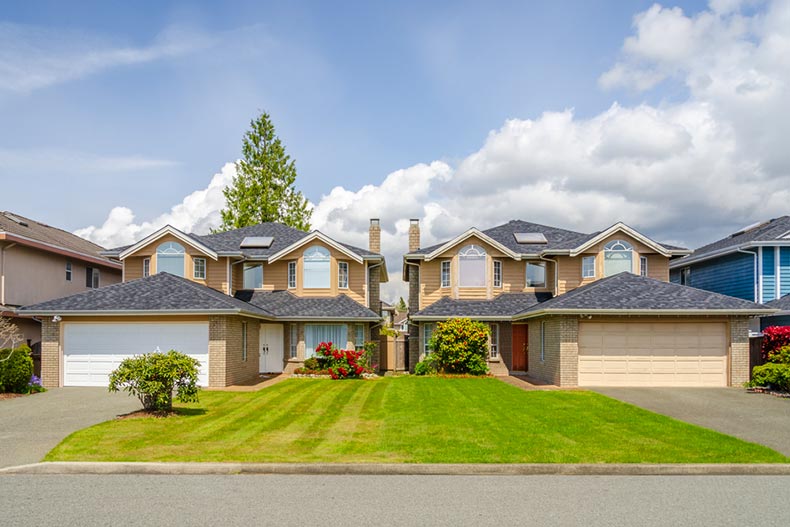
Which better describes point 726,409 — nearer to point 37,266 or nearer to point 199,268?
point 199,268

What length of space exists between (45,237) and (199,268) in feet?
23.6

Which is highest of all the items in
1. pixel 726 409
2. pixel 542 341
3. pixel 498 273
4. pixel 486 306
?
pixel 498 273

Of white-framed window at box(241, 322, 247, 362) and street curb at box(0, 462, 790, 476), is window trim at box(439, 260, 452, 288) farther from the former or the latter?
street curb at box(0, 462, 790, 476)

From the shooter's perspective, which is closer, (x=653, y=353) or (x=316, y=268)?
(x=653, y=353)

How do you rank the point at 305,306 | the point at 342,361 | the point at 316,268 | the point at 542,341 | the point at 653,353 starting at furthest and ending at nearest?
1. the point at 316,268
2. the point at 305,306
3. the point at 342,361
4. the point at 542,341
5. the point at 653,353

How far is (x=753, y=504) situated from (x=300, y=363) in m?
21.1

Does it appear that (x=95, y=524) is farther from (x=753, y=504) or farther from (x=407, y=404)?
(x=407, y=404)

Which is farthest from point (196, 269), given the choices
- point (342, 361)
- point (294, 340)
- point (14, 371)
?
point (14, 371)

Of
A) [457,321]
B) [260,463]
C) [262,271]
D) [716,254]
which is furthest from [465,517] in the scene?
[716,254]

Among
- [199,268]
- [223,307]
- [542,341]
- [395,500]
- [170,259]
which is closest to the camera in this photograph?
[395,500]

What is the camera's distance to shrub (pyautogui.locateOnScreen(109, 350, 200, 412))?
14227 millimetres

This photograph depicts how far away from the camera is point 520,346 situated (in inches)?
1124

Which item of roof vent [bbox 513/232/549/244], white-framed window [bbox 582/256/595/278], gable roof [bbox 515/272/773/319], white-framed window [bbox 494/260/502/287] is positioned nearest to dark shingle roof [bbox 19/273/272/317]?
gable roof [bbox 515/272/773/319]

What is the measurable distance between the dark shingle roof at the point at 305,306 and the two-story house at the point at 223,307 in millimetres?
45
